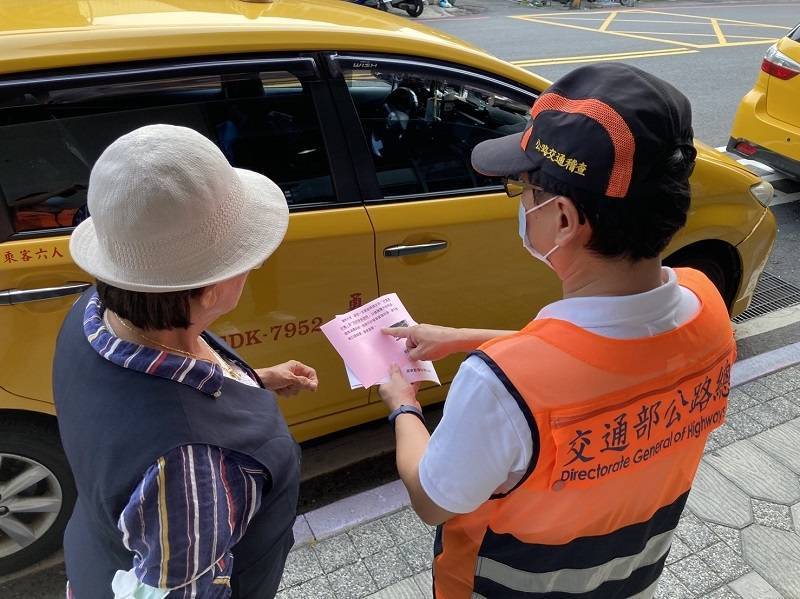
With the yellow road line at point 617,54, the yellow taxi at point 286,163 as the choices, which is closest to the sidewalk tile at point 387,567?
the yellow taxi at point 286,163

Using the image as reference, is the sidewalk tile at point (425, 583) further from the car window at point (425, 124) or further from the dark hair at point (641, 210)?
the dark hair at point (641, 210)

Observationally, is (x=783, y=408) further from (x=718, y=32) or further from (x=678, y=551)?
(x=718, y=32)

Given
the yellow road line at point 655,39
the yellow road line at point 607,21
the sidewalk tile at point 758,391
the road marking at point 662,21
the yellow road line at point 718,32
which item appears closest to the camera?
the sidewalk tile at point 758,391

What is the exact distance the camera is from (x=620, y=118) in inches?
40.6

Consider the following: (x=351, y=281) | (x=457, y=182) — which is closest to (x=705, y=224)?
(x=457, y=182)

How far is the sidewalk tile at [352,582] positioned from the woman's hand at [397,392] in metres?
1.08

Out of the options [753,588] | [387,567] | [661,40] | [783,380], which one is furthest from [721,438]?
[661,40]

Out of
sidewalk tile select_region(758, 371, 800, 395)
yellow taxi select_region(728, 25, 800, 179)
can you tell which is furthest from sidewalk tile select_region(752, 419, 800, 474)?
yellow taxi select_region(728, 25, 800, 179)

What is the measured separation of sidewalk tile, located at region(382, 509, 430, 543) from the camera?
2529 mm

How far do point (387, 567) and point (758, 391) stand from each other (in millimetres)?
2227

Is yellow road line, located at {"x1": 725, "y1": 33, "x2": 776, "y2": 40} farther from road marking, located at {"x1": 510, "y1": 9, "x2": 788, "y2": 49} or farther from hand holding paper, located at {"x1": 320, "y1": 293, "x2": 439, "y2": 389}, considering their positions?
hand holding paper, located at {"x1": 320, "y1": 293, "x2": 439, "y2": 389}

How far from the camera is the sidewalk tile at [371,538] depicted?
247 centimetres

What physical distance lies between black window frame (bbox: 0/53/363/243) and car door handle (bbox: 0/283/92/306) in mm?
161

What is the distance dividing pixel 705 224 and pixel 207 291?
2.75 m
